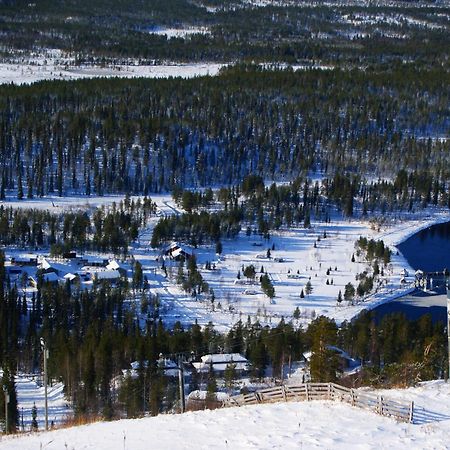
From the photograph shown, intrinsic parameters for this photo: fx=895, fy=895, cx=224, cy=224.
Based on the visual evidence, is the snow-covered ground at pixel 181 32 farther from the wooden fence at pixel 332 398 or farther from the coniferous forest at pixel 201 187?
the wooden fence at pixel 332 398

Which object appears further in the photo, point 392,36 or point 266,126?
point 392,36

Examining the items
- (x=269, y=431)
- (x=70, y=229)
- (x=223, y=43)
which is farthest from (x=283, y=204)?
(x=223, y=43)

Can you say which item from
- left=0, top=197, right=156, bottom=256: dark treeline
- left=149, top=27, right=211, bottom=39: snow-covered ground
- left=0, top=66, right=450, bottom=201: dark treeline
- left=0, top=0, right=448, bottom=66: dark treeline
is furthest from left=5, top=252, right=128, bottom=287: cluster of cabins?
left=149, top=27, right=211, bottom=39: snow-covered ground

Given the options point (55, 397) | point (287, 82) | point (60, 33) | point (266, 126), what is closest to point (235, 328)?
point (55, 397)

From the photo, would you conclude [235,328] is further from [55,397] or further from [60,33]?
[60,33]

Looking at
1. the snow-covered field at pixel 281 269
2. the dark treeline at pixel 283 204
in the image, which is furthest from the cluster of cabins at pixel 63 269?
the dark treeline at pixel 283 204

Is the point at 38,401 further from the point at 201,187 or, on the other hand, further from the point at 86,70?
the point at 86,70
